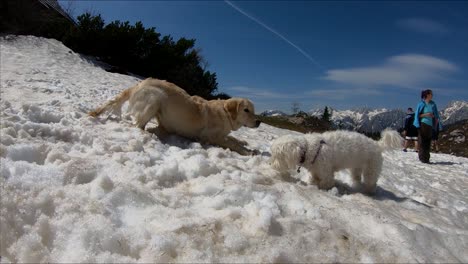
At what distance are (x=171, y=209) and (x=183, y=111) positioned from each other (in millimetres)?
3821

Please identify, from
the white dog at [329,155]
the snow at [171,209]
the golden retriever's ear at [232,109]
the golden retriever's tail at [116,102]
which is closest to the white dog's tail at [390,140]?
the white dog at [329,155]

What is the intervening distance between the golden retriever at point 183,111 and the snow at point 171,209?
571mm

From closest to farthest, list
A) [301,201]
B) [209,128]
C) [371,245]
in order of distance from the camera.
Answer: [371,245], [301,201], [209,128]

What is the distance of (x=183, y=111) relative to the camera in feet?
25.6

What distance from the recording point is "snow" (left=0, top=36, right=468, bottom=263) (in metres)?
3.50

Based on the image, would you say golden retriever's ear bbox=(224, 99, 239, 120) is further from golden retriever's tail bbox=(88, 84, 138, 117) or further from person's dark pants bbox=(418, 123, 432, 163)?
person's dark pants bbox=(418, 123, 432, 163)

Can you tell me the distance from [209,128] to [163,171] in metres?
2.93

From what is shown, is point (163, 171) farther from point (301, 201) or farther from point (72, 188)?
point (301, 201)

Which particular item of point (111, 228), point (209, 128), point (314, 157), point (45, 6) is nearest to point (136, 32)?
point (45, 6)

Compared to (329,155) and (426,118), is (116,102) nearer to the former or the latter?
(329,155)

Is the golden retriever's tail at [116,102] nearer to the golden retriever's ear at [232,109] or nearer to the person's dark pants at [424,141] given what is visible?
the golden retriever's ear at [232,109]

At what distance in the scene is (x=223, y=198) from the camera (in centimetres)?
460

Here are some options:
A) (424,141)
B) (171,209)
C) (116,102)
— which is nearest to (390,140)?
(171,209)

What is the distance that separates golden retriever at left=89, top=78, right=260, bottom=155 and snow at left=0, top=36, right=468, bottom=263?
0.57 metres
